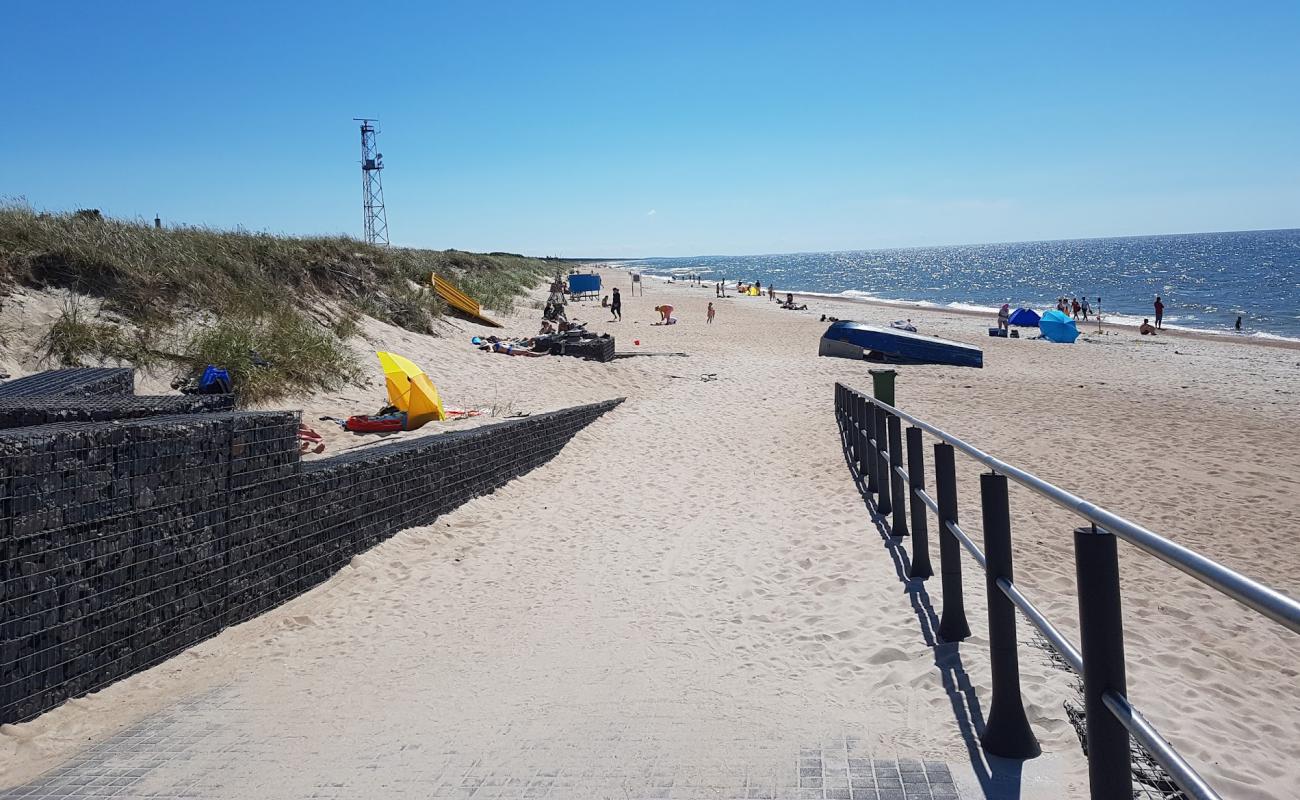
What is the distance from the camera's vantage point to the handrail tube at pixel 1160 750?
1.75m

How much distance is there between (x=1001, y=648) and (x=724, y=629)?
193 centimetres

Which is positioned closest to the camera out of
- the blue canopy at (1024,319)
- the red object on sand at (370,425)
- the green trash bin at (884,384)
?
the red object on sand at (370,425)

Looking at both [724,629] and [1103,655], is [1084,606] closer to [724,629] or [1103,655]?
[1103,655]

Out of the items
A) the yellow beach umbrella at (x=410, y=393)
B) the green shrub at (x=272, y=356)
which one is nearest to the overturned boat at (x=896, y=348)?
the green shrub at (x=272, y=356)

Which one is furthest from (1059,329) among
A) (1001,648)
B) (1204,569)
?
(1204,569)

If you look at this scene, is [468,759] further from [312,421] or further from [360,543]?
[312,421]

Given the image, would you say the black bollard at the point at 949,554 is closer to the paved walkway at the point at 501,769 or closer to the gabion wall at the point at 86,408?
the paved walkway at the point at 501,769

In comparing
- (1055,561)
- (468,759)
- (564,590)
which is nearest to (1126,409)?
(1055,561)

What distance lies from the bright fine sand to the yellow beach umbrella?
0.66 m

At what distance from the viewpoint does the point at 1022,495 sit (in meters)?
8.44

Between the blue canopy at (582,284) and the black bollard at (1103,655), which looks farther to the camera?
the blue canopy at (582,284)

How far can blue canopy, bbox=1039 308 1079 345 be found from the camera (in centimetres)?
3009

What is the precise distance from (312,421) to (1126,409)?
12838 millimetres

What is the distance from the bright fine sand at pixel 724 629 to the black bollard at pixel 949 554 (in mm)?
146
